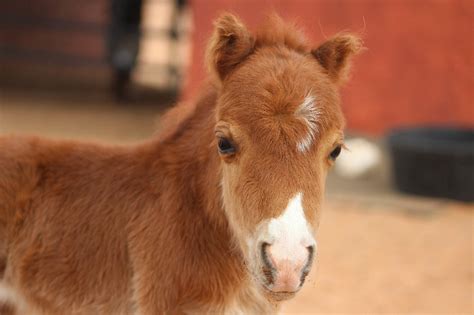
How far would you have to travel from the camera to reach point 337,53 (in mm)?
3312

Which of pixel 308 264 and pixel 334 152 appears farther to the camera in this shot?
pixel 334 152

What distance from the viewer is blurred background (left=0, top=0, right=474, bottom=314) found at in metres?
6.54

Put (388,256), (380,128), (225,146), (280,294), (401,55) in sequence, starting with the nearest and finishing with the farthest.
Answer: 1. (280,294)
2. (225,146)
3. (388,256)
4. (401,55)
5. (380,128)

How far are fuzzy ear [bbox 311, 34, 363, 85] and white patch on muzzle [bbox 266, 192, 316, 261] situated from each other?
70cm

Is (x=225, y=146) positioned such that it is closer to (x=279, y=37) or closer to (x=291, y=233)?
(x=291, y=233)

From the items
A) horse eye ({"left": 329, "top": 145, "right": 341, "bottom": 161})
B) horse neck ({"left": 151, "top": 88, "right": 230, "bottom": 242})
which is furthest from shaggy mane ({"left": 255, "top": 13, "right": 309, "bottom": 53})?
horse eye ({"left": 329, "top": 145, "right": 341, "bottom": 161})

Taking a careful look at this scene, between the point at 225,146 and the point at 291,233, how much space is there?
19.1 inches

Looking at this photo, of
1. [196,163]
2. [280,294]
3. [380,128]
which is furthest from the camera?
[380,128]

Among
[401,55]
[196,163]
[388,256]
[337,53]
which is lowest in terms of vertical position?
[388,256]

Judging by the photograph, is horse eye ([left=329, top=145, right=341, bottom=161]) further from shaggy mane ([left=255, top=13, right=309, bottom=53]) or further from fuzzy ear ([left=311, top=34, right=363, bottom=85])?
shaggy mane ([left=255, top=13, right=309, bottom=53])

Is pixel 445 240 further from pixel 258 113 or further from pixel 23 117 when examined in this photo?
pixel 23 117

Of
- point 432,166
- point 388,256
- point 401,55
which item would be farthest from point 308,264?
point 401,55

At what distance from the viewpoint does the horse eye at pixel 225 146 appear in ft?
9.91

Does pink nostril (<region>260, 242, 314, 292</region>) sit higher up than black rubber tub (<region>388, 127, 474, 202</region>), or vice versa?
pink nostril (<region>260, 242, 314, 292</region>)
